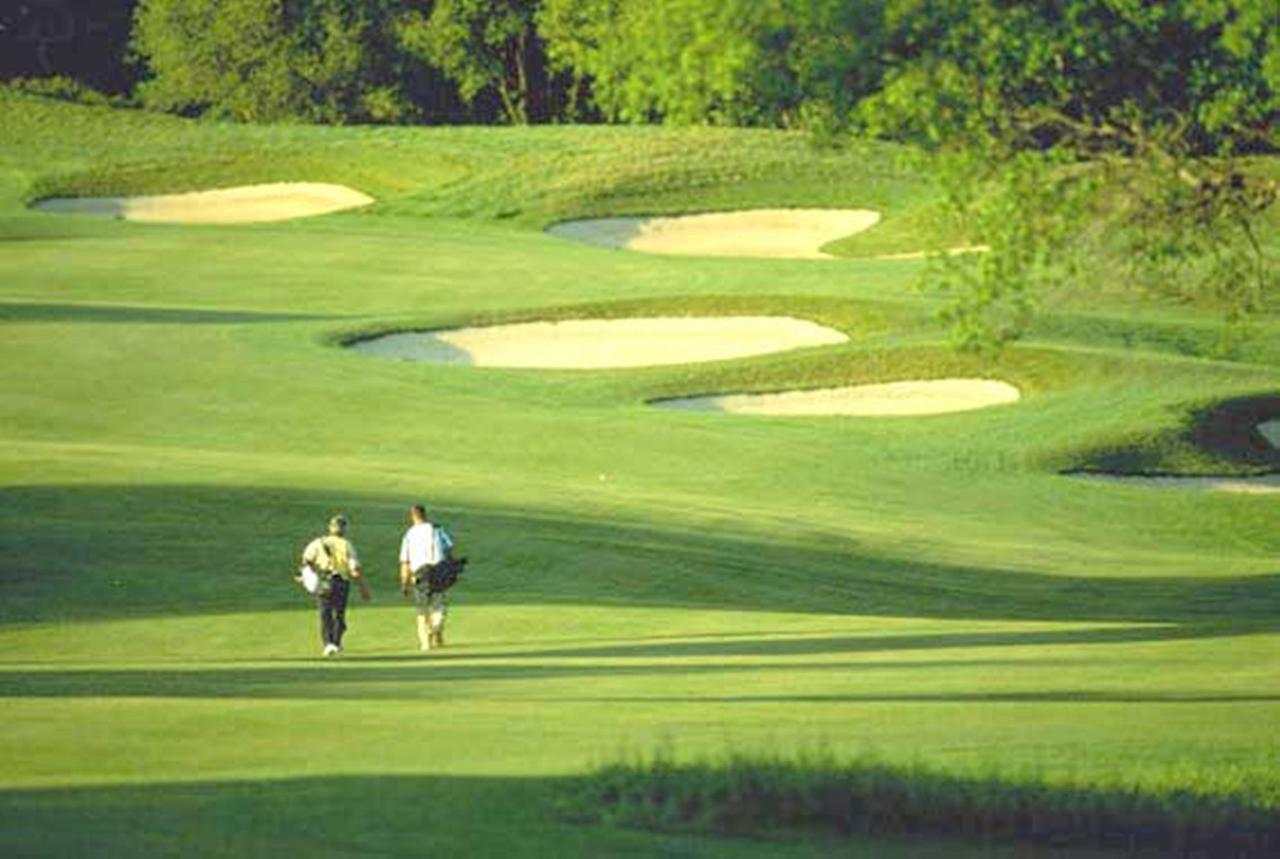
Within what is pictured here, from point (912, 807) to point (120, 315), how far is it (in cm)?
4011

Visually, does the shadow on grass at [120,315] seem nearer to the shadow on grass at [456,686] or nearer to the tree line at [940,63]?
the shadow on grass at [456,686]

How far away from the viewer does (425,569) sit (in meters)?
24.7

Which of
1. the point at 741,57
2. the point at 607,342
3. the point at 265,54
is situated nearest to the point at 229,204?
the point at 607,342

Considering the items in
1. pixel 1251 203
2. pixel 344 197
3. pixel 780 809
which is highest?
pixel 1251 203

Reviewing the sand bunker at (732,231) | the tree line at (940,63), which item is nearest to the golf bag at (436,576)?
the tree line at (940,63)

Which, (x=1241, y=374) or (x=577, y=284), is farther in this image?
(x=577, y=284)

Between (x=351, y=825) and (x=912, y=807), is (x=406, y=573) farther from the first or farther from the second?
(x=351, y=825)

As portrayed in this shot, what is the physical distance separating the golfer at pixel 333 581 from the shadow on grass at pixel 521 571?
2371 millimetres

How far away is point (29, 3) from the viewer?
104 metres

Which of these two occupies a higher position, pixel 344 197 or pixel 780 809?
pixel 780 809

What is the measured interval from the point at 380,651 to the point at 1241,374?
2507 centimetres

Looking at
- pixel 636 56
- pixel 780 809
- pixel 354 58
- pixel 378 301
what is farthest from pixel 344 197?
pixel 780 809

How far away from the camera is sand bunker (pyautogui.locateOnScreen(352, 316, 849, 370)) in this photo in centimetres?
5125

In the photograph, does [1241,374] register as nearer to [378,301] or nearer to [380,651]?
[378,301]
